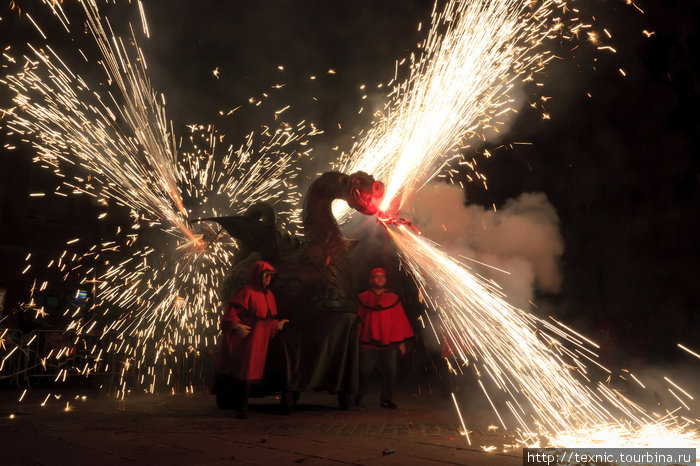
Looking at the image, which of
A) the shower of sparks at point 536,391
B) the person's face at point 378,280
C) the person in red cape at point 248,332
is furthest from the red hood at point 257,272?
the shower of sparks at point 536,391

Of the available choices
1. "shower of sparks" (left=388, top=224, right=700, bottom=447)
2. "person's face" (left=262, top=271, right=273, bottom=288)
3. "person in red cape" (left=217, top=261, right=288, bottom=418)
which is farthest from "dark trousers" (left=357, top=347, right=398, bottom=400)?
"person's face" (left=262, top=271, right=273, bottom=288)

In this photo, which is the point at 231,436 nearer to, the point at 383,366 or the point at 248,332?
the point at 248,332

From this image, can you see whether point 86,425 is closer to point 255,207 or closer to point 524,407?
point 255,207

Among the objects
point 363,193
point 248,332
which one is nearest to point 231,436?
point 248,332

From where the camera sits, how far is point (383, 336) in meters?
6.98

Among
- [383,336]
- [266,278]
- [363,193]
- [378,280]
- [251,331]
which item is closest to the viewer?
[251,331]

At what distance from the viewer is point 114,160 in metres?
7.82

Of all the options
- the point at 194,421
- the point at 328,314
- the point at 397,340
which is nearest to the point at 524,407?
the point at 397,340

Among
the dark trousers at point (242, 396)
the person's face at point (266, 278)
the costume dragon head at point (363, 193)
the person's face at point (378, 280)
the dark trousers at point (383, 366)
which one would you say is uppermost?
the costume dragon head at point (363, 193)

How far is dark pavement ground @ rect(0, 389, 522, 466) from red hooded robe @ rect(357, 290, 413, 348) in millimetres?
854

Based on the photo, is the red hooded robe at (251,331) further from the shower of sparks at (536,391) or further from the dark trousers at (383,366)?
the shower of sparks at (536,391)

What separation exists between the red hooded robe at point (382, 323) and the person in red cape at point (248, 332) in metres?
1.31

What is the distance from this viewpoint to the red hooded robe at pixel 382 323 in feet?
23.0

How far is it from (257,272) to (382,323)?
1.88 meters
